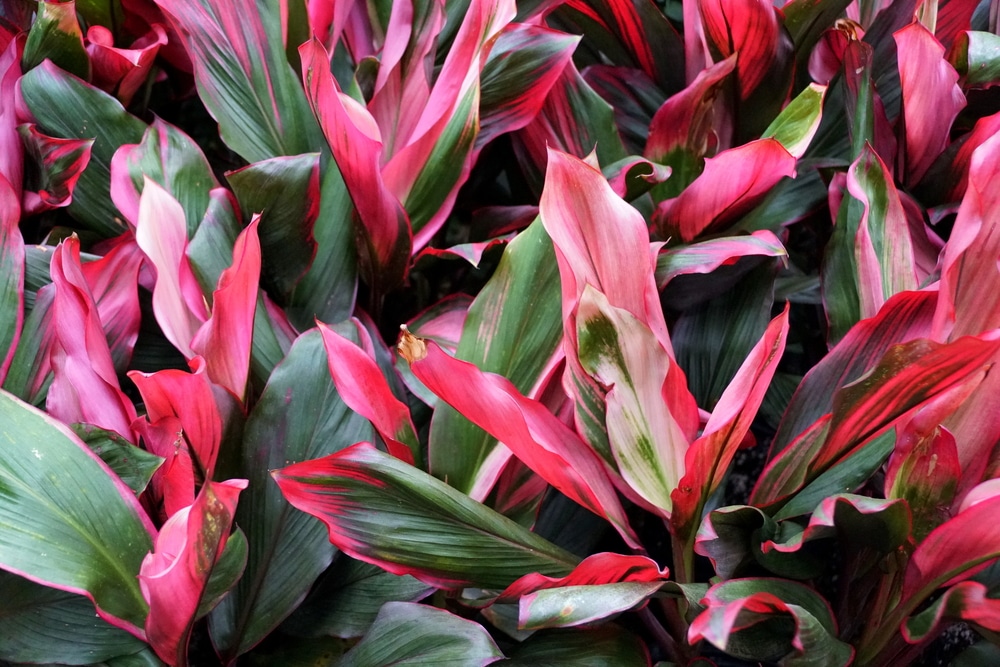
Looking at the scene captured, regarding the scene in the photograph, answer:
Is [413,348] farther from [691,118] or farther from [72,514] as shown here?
[691,118]

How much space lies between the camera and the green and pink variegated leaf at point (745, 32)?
0.74 meters

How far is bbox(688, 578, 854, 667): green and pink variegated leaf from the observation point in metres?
0.46

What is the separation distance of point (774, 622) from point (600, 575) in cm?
12

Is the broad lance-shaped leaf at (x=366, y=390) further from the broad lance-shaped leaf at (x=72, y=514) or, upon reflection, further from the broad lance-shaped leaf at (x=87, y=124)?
the broad lance-shaped leaf at (x=87, y=124)

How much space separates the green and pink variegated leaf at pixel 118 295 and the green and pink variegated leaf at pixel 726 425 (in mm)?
461

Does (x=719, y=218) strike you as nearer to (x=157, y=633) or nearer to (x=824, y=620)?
(x=824, y=620)

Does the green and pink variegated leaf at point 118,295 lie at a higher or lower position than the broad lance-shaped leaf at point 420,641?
higher

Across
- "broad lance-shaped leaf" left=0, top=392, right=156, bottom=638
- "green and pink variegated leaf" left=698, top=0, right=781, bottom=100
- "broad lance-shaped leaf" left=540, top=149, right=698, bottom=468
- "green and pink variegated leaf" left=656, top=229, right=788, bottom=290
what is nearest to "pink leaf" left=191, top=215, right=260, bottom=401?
"broad lance-shaped leaf" left=0, top=392, right=156, bottom=638

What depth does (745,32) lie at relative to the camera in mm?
754

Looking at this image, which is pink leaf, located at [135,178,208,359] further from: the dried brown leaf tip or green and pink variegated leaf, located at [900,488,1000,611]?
green and pink variegated leaf, located at [900,488,1000,611]

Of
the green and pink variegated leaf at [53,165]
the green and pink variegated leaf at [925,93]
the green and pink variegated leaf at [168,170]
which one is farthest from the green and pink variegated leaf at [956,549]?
the green and pink variegated leaf at [53,165]

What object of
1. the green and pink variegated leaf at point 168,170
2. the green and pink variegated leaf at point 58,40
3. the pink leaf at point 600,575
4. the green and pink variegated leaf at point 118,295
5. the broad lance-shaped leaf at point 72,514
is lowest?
the pink leaf at point 600,575

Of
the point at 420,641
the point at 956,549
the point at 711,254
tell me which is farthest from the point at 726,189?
the point at 420,641

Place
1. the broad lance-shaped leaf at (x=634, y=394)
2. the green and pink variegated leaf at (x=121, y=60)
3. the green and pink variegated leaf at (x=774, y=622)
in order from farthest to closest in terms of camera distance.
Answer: the green and pink variegated leaf at (x=121, y=60) → the broad lance-shaped leaf at (x=634, y=394) → the green and pink variegated leaf at (x=774, y=622)
